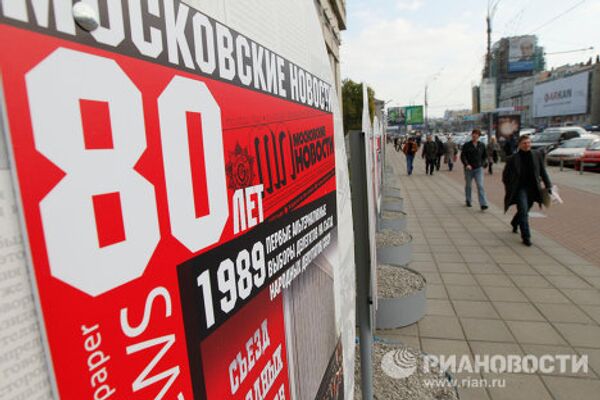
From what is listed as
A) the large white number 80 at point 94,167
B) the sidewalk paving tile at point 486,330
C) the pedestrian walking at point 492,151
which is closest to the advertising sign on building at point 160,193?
the large white number 80 at point 94,167

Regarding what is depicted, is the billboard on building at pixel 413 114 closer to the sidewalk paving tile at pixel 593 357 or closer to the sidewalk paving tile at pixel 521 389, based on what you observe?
the sidewalk paving tile at pixel 593 357

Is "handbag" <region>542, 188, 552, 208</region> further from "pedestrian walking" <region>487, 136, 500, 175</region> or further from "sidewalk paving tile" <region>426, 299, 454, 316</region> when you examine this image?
"pedestrian walking" <region>487, 136, 500, 175</region>

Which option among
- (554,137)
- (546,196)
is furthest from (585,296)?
(554,137)

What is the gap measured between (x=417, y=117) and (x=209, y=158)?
53724mm

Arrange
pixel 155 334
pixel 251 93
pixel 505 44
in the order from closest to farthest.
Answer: pixel 155 334 → pixel 251 93 → pixel 505 44

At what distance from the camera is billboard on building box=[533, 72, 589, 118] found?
47.8 meters

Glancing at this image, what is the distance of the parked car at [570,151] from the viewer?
16594 mm

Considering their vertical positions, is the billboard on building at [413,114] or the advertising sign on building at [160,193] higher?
the billboard on building at [413,114]

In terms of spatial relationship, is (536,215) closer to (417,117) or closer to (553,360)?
(553,360)

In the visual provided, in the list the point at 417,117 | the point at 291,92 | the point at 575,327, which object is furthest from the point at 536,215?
the point at 417,117

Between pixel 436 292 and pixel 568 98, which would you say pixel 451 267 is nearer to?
pixel 436 292

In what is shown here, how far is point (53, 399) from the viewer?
43 cm

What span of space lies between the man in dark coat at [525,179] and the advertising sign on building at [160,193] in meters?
5.88

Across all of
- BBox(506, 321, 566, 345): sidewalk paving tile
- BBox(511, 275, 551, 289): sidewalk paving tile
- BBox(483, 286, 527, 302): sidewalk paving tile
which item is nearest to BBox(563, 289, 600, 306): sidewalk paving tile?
BBox(511, 275, 551, 289): sidewalk paving tile
